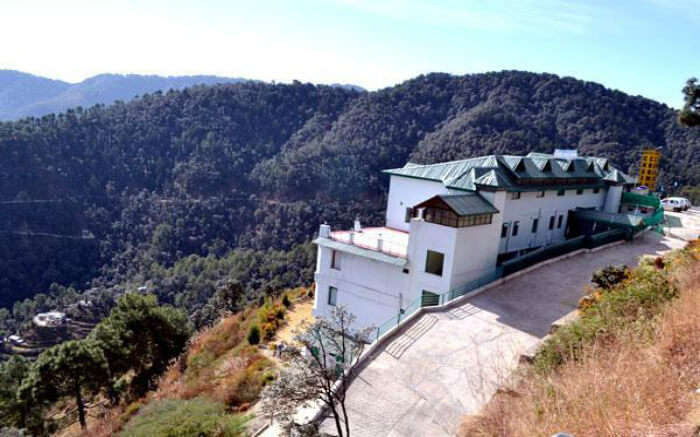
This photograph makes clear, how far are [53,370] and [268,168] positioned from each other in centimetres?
8909

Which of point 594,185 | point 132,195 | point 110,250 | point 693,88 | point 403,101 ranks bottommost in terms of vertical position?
point 110,250

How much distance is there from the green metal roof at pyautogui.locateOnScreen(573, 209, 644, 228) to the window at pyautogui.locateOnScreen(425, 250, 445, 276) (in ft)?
50.8

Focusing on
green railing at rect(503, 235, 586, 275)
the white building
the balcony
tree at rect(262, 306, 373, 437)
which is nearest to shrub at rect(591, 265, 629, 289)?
green railing at rect(503, 235, 586, 275)

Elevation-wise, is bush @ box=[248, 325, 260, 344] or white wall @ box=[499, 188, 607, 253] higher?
white wall @ box=[499, 188, 607, 253]

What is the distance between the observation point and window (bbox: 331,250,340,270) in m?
24.2

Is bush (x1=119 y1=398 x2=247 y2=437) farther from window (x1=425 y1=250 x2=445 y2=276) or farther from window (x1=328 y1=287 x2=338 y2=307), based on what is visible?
window (x1=425 y1=250 x2=445 y2=276)

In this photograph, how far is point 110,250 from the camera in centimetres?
9494

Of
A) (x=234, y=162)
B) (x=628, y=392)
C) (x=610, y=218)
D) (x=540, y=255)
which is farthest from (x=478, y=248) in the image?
(x=234, y=162)

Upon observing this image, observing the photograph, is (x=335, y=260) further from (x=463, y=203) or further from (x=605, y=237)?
(x=605, y=237)

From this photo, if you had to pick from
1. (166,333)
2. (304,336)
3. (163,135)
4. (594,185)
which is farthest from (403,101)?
Result: (304,336)

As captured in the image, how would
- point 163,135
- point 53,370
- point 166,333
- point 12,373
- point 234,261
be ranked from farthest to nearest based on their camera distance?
point 163,135, point 234,261, point 166,333, point 12,373, point 53,370

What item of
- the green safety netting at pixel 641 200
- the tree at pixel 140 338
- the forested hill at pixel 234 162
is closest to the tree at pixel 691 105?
the green safety netting at pixel 641 200

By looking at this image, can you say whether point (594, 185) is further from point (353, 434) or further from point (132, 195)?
point (132, 195)

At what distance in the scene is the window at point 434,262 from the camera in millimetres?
20598
